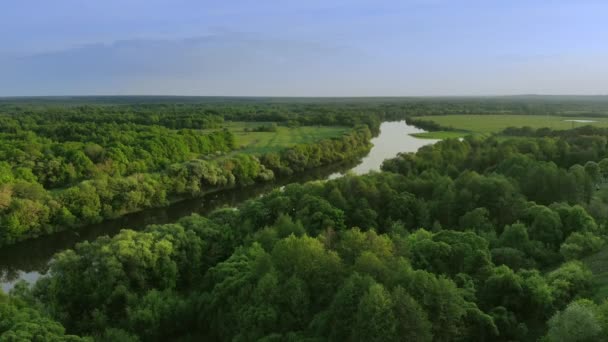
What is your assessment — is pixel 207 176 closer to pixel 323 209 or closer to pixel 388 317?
pixel 323 209

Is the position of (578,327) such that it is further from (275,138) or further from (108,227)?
(275,138)

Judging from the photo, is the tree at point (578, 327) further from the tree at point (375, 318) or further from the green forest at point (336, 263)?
the tree at point (375, 318)

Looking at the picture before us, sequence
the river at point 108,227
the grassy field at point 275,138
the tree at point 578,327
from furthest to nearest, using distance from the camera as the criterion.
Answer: the grassy field at point 275,138
the river at point 108,227
the tree at point 578,327

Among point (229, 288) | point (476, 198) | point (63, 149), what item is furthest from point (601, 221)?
point (63, 149)

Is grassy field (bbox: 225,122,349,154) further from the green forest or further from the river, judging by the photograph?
the green forest

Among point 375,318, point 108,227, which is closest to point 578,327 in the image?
point 375,318

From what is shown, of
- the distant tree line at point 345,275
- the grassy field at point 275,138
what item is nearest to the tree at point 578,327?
the distant tree line at point 345,275

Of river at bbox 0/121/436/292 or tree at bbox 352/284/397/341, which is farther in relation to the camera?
river at bbox 0/121/436/292

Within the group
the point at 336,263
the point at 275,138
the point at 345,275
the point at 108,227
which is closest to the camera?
the point at 345,275

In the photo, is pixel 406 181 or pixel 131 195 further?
pixel 131 195

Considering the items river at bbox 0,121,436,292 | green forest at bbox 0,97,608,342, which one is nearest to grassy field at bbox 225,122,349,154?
river at bbox 0,121,436,292

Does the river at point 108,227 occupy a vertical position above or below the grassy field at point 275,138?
below
